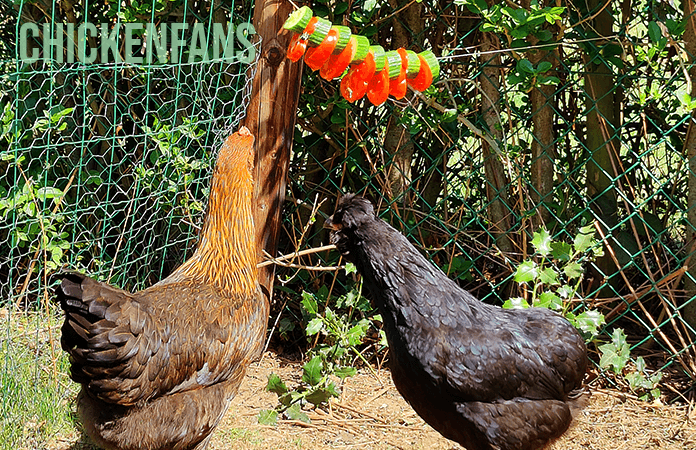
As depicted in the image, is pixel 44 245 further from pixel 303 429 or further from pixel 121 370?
pixel 303 429

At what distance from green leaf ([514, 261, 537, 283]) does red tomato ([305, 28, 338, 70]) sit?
1.61m

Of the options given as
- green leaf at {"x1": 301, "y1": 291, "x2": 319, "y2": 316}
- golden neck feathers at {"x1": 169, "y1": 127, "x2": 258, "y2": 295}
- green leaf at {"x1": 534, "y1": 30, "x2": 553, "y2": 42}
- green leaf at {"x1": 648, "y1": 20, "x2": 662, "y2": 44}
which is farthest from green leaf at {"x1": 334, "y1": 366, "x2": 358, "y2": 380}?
green leaf at {"x1": 648, "y1": 20, "x2": 662, "y2": 44}

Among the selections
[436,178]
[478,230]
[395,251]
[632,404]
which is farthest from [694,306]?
[395,251]

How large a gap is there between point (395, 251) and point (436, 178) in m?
1.81

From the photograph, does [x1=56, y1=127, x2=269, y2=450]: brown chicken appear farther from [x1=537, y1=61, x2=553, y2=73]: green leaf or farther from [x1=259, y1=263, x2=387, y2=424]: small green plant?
[x1=537, y1=61, x2=553, y2=73]: green leaf

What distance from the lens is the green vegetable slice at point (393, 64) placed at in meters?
2.93

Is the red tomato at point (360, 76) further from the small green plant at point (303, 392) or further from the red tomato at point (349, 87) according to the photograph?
the small green plant at point (303, 392)

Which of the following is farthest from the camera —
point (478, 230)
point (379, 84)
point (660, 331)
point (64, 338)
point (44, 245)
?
point (478, 230)

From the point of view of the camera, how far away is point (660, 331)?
13.3 feet

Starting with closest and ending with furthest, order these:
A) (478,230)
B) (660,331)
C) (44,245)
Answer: (44,245) < (660,331) < (478,230)

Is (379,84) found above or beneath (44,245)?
above

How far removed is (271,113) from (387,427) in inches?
70.5

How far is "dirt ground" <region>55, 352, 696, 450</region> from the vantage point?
374cm

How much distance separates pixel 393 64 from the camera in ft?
9.61
